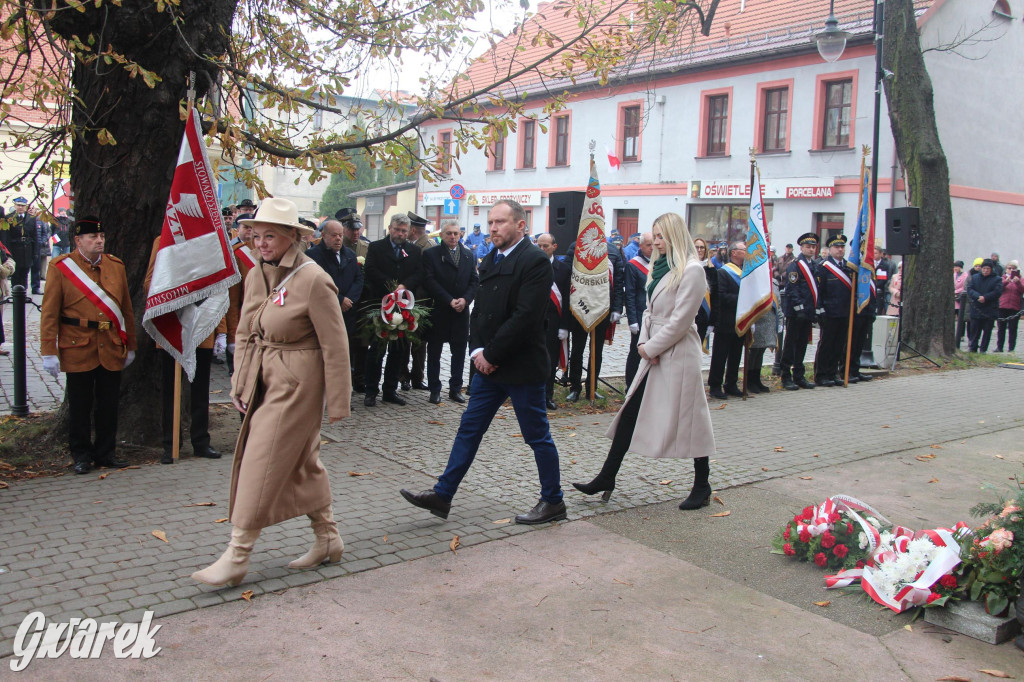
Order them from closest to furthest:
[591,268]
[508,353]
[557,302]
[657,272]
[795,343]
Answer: [508,353] → [657,272] → [591,268] → [557,302] → [795,343]

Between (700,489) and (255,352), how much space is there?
10.9 ft

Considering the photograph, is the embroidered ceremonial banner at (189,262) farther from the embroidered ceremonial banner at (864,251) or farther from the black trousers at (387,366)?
the embroidered ceremonial banner at (864,251)

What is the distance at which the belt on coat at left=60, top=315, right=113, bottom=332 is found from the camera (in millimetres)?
6578

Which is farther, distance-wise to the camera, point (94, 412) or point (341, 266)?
point (341, 266)

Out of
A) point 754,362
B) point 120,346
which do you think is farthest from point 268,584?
point 754,362

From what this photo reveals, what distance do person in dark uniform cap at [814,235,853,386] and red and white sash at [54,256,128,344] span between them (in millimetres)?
9495

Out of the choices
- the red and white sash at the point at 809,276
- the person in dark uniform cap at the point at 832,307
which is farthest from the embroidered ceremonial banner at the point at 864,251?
the red and white sash at the point at 809,276

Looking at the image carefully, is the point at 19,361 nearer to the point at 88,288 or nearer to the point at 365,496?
the point at 88,288

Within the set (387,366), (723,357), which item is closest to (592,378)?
(723,357)

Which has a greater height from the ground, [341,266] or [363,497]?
[341,266]

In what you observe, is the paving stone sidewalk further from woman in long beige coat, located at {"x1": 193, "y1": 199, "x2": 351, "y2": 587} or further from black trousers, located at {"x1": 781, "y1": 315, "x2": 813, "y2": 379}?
black trousers, located at {"x1": 781, "y1": 315, "x2": 813, "y2": 379}

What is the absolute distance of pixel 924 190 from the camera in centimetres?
1616

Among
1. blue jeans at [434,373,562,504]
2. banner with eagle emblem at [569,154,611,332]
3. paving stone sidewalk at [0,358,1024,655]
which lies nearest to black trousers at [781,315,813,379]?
paving stone sidewalk at [0,358,1024,655]

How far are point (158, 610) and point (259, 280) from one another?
1772mm
